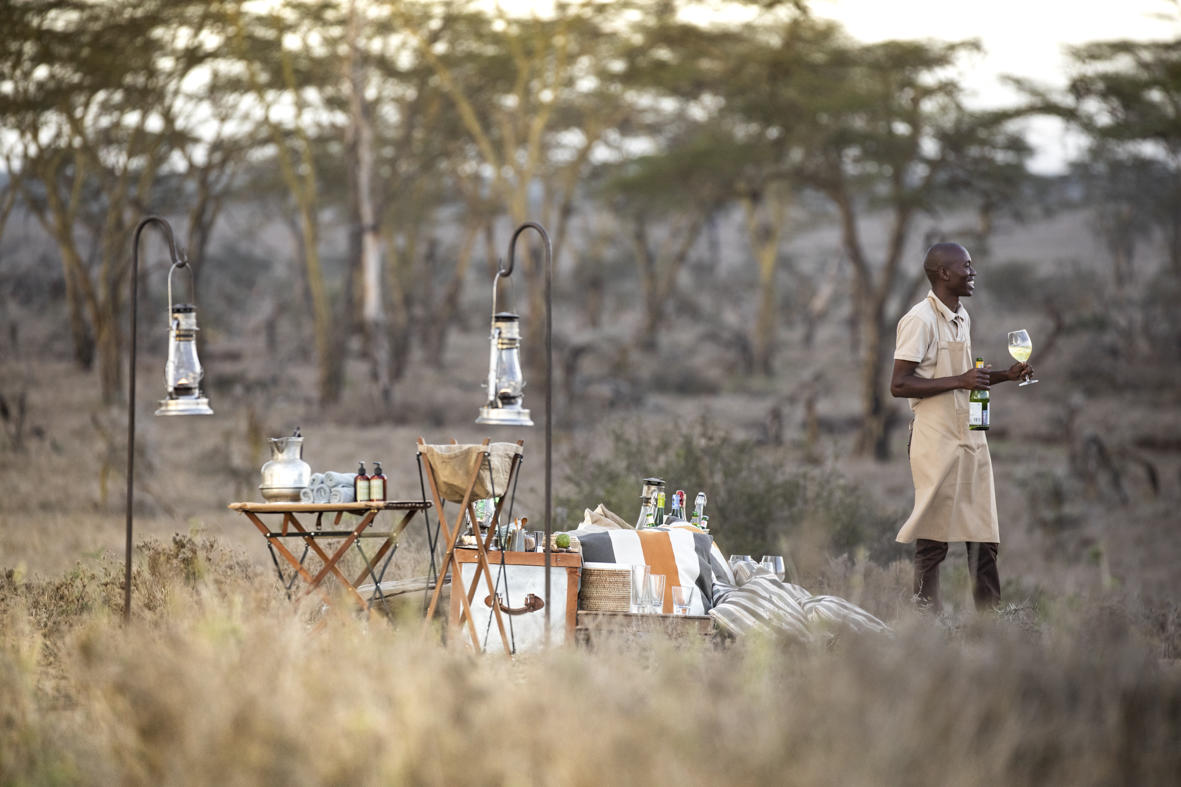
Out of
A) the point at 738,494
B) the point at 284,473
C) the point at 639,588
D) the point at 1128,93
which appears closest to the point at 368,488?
the point at 284,473

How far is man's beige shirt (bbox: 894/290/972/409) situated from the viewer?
615 cm

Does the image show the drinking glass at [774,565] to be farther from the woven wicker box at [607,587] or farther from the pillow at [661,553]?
the woven wicker box at [607,587]

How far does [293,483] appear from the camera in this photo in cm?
596

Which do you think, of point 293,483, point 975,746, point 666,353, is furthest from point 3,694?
point 666,353

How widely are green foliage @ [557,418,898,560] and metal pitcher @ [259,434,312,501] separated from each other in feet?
11.8

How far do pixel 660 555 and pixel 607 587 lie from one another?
1.04 feet

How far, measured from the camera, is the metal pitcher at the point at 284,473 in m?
5.93

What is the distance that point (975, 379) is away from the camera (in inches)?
230

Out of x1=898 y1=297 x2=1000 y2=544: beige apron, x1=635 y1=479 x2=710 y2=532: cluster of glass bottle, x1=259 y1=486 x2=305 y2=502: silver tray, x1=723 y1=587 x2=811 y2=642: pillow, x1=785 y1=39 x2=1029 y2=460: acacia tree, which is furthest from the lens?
x1=785 y1=39 x2=1029 y2=460: acacia tree

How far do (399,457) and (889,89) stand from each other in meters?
9.21

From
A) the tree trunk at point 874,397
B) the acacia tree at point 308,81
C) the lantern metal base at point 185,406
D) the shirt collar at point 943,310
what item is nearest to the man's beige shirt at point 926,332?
the shirt collar at point 943,310

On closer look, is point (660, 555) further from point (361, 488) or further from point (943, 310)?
point (943, 310)

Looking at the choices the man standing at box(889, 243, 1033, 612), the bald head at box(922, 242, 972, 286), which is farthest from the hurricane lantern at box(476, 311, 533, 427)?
the bald head at box(922, 242, 972, 286)

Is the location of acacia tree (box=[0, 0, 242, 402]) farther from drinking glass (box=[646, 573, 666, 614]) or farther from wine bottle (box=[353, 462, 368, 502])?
drinking glass (box=[646, 573, 666, 614])
